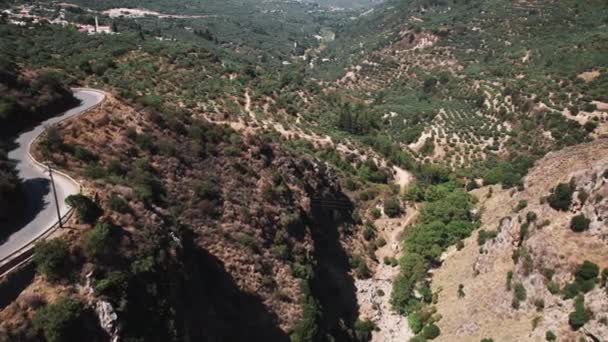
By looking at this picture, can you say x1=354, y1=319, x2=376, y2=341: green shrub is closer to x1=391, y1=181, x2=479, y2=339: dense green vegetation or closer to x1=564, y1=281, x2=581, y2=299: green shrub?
x1=391, y1=181, x2=479, y2=339: dense green vegetation

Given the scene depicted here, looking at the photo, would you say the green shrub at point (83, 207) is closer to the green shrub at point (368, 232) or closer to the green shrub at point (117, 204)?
the green shrub at point (117, 204)

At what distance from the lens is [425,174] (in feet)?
218

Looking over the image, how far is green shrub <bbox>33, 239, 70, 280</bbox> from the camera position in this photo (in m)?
21.7

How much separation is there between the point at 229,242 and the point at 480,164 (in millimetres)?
49121

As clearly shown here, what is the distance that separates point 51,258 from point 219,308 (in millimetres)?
14704

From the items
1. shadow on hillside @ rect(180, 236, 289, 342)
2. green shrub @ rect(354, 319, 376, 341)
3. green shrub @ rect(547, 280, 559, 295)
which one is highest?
green shrub @ rect(547, 280, 559, 295)

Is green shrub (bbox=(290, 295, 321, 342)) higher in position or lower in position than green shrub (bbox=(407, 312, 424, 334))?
higher

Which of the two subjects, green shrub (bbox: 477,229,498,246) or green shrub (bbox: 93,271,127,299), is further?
green shrub (bbox: 477,229,498,246)

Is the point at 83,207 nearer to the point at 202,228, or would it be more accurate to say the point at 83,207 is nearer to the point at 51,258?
the point at 51,258

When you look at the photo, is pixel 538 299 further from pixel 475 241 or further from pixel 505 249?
pixel 475 241

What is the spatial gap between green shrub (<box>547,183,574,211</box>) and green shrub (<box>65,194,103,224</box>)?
121 feet

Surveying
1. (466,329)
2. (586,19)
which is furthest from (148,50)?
(586,19)

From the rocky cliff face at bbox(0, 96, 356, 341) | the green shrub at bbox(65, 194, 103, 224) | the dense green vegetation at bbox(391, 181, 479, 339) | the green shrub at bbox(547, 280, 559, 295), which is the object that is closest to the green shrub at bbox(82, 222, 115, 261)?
the rocky cliff face at bbox(0, 96, 356, 341)

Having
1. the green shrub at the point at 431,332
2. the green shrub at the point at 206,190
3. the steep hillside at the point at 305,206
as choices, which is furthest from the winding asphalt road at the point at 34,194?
the green shrub at the point at 431,332
